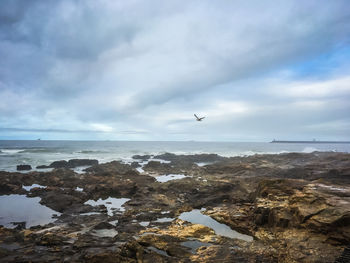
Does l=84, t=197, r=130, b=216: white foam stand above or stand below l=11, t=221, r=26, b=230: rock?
below

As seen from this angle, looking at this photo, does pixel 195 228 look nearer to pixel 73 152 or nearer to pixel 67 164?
pixel 67 164

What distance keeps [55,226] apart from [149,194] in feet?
30.8

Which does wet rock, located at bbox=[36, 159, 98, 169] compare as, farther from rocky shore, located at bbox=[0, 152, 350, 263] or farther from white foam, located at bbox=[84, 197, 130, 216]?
white foam, located at bbox=[84, 197, 130, 216]

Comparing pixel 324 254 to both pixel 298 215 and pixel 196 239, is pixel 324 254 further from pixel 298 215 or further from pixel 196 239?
pixel 196 239

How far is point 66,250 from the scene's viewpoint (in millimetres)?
9039

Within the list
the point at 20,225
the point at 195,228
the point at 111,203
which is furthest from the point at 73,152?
the point at 195,228

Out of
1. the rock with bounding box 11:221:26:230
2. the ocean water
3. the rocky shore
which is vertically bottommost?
the ocean water

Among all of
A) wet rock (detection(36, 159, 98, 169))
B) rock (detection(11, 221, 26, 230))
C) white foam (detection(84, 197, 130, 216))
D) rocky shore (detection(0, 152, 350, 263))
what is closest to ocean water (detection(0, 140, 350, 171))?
wet rock (detection(36, 159, 98, 169))

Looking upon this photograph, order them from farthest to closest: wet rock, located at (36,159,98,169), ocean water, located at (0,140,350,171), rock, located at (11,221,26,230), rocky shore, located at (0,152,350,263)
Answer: ocean water, located at (0,140,350,171), wet rock, located at (36,159,98,169), rock, located at (11,221,26,230), rocky shore, located at (0,152,350,263)

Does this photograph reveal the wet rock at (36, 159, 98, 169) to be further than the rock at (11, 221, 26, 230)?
Yes

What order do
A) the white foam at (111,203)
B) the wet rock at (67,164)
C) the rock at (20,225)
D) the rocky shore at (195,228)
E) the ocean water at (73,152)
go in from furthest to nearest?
the ocean water at (73,152)
the wet rock at (67,164)
the white foam at (111,203)
the rock at (20,225)
the rocky shore at (195,228)

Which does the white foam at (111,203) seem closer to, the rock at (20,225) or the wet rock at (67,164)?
the rock at (20,225)

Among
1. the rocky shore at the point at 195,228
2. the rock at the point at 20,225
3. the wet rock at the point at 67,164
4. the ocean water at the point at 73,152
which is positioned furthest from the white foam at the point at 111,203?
the ocean water at the point at 73,152

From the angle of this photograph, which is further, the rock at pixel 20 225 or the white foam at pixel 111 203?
the white foam at pixel 111 203
